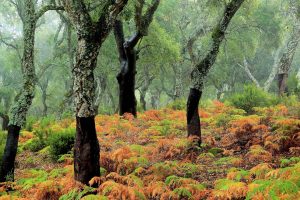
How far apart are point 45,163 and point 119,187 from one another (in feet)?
16.3

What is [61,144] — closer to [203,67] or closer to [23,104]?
[23,104]

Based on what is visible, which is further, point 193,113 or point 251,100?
point 251,100

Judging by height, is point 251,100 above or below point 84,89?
above

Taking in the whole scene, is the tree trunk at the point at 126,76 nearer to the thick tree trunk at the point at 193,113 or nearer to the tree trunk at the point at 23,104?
the thick tree trunk at the point at 193,113

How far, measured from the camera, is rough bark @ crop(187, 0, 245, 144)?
9.78 m

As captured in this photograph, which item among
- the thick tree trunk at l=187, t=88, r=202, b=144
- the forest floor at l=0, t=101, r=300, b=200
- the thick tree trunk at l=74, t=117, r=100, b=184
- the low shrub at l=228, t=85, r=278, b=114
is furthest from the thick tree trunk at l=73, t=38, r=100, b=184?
the low shrub at l=228, t=85, r=278, b=114

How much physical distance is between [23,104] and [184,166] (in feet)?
13.8

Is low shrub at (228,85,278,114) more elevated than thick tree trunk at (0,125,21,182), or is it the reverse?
low shrub at (228,85,278,114)

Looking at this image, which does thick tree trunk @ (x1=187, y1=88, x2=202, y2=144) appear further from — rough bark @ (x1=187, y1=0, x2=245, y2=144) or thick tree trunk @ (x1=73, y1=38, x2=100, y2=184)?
thick tree trunk @ (x1=73, y1=38, x2=100, y2=184)

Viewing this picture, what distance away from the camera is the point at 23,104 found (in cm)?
862

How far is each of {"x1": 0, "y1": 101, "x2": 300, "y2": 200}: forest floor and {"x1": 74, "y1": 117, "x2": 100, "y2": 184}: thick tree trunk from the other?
0.21 m

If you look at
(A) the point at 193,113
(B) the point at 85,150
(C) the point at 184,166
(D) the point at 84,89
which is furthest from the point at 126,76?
(B) the point at 85,150

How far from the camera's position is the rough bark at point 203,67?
9.78 meters

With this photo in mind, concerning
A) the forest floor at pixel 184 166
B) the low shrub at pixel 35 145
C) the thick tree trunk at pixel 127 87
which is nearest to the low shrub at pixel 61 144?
the forest floor at pixel 184 166
